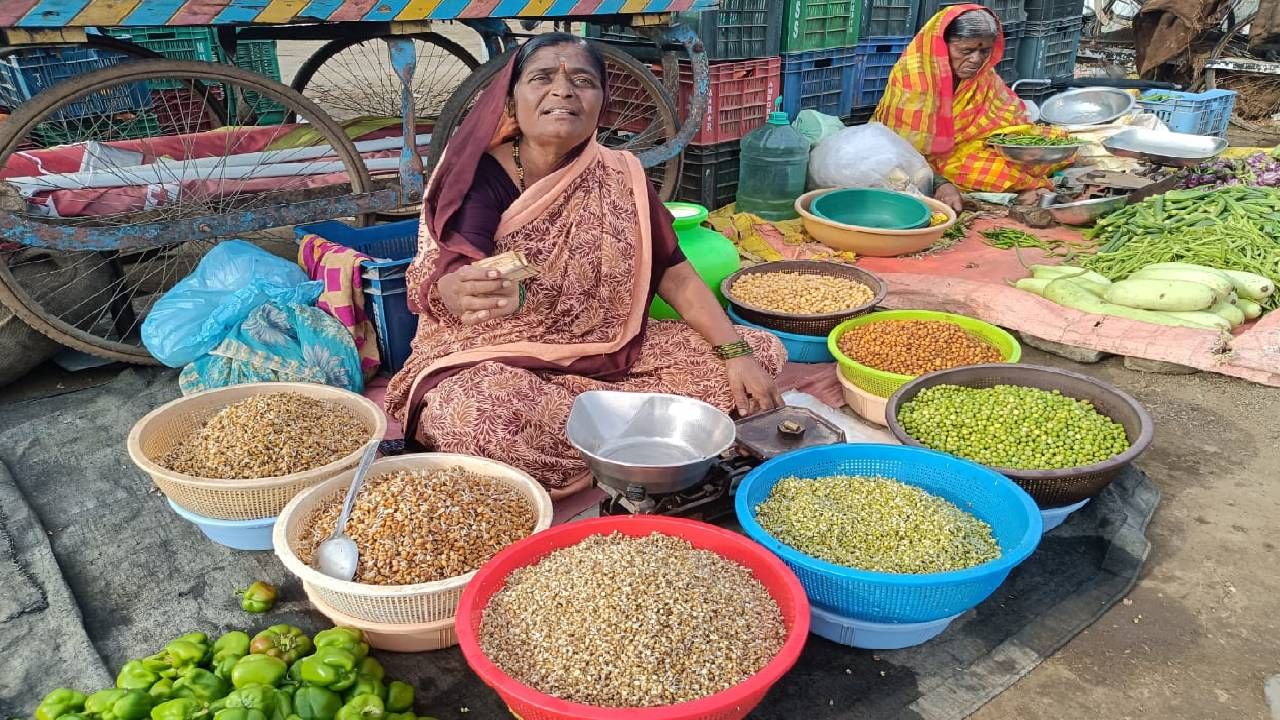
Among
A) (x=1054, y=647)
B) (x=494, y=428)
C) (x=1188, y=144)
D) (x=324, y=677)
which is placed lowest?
(x=1054, y=647)

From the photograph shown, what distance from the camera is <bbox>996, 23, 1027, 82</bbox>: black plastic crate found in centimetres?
708

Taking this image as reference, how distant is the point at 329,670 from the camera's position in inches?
62.4

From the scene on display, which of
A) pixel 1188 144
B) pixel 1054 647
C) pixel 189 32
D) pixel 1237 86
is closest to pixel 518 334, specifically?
pixel 1054 647

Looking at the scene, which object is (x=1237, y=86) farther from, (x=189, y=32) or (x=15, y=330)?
(x=15, y=330)

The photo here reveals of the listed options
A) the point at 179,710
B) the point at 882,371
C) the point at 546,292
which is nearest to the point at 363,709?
the point at 179,710

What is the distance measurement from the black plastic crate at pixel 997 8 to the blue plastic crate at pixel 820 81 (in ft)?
2.63

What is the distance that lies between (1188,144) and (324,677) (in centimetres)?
609

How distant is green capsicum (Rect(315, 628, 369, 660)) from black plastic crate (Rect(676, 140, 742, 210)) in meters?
3.87

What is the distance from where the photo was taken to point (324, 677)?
5.17 ft

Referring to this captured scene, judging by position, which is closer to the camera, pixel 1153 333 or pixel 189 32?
pixel 1153 333

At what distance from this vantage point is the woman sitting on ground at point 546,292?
7.47 feet

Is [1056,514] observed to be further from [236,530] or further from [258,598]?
[236,530]

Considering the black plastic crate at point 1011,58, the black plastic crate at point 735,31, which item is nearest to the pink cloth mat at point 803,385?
the black plastic crate at point 735,31

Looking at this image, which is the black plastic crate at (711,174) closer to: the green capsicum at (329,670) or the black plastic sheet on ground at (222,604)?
the black plastic sheet on ground at (222,604)
